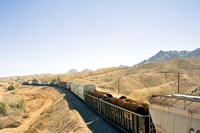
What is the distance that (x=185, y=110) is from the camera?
1253cm

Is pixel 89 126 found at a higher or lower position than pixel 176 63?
lower

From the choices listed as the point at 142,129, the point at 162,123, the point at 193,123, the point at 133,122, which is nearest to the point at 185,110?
the point at 193,123

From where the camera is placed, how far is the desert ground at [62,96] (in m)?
38.5

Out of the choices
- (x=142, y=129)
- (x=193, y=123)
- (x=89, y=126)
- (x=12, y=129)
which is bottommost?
(x=12, y=129)

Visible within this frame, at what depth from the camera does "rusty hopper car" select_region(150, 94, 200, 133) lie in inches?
472

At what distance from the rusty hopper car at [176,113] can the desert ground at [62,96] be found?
44.1 ft

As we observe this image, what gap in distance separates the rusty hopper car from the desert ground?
1343 centimetres

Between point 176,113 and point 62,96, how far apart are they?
197 feet

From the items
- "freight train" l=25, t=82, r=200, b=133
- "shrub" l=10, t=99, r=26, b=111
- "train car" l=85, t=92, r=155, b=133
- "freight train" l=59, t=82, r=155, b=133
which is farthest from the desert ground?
"freight train" l=25, t=82, r=200, b=133

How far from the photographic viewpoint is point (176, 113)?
1331 centimetres

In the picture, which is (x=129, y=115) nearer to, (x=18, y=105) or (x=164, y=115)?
(x=164, y=115)

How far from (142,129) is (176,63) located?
149 meters

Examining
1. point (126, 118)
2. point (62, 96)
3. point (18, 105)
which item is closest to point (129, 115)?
point (126, 118)

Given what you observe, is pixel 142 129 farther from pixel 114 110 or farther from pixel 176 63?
pixel 176 63
